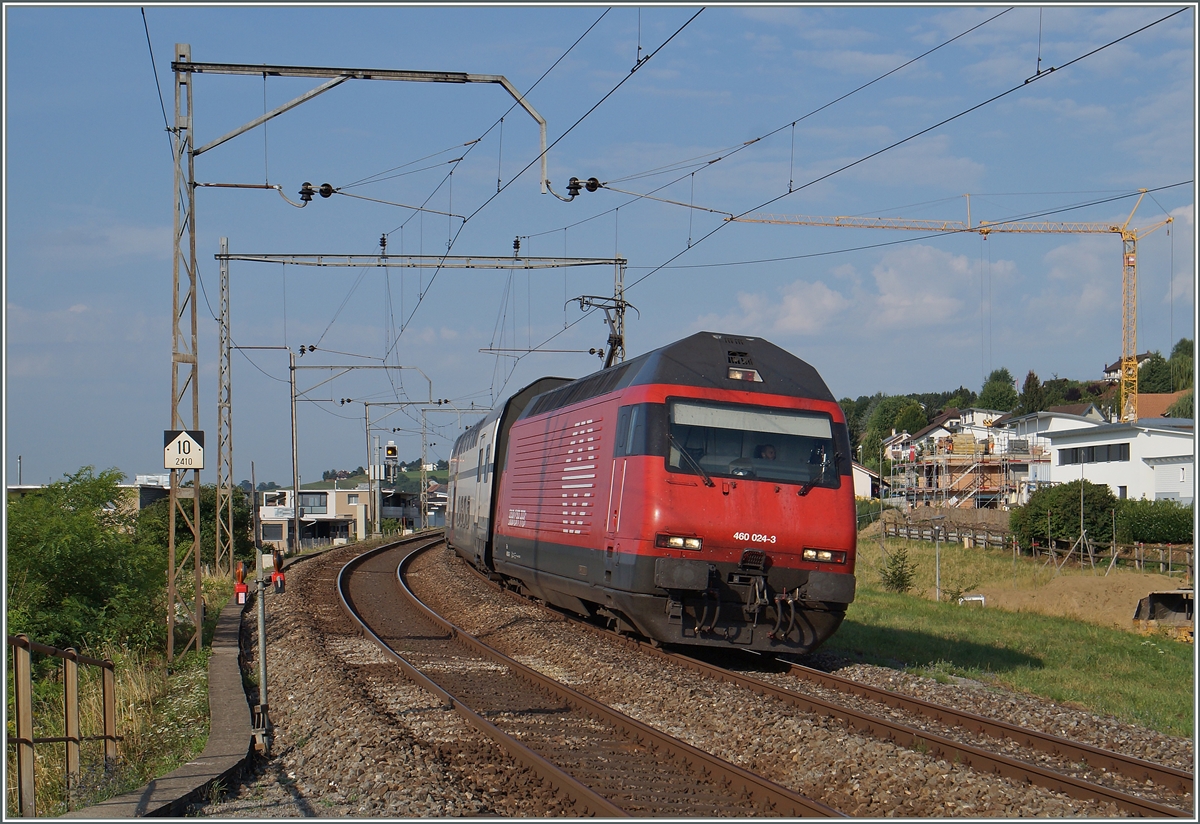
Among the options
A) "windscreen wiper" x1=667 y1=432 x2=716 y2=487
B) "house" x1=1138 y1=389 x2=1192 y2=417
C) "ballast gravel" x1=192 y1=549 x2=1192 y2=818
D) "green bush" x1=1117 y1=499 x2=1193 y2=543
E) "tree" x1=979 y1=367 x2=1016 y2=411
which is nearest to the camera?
"ballast gravel" x1=192 y1=549 x2=1192 y2=818

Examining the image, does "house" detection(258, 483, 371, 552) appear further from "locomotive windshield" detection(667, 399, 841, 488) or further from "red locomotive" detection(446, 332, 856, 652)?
"locomotive windshield" detection(667, 399, 841, 488)

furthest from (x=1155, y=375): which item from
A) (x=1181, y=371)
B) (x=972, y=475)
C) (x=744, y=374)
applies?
(x=744, y=374)

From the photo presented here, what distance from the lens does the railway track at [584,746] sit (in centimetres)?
716

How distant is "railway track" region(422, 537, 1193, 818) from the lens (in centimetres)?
762

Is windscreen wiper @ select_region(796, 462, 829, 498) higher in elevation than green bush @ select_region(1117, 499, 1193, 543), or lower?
higher

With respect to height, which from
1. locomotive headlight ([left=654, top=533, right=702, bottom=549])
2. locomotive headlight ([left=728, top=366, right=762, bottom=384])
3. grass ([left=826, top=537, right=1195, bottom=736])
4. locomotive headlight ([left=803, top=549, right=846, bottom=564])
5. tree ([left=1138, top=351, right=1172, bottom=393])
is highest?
tree ([left=1138, top=351, right=1172, bottom=393])

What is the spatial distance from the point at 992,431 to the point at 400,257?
5941cm

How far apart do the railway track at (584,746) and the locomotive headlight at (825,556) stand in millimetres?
3385

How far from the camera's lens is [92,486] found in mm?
16359

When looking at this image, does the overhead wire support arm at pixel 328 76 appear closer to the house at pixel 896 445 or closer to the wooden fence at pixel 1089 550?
the wooden fence at pixel 1089 550

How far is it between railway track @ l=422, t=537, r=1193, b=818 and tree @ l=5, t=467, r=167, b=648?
862cm

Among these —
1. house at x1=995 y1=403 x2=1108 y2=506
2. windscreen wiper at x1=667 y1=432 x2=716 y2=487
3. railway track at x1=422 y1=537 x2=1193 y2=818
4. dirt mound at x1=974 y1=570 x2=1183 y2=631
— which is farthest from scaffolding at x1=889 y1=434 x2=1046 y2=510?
railway track at x1=422 y1=537 x2=1193 y2=818

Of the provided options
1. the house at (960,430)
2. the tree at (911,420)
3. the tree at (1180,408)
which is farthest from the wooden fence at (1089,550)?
the tree at (911,420)

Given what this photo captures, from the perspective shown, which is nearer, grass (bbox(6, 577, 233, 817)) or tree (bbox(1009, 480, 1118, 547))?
grass (bbox(6, 577, 233, 817))
